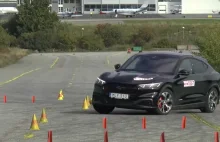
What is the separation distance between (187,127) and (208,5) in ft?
431

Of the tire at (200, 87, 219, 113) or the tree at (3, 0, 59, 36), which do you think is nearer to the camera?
the tire at (200, 87, 219, 113)

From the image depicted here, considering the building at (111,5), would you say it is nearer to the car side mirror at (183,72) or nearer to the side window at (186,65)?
the side window at (186,65)

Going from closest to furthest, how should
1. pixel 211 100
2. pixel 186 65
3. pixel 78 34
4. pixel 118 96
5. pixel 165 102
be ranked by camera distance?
pixel 118 96 → pixel 165 102 → pixel 186 65 → pixel 211 100 → pixel 78 34

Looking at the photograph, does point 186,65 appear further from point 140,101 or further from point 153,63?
point 140,101

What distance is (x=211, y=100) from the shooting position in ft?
51.6

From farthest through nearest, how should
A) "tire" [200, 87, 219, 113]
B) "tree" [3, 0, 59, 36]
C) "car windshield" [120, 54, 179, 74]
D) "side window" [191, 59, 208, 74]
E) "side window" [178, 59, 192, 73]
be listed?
1. "tree" [3, 0, 59, 36]
2. "tire" [200, 87, 219, 113]
3. "side window" [191, 59, 208, 74]
4. "side window" [178, 59, 192, 73]
5. "car windshield" [120, 54, 179, 74]

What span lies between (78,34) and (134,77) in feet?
298

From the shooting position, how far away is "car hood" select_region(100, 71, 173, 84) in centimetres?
1378

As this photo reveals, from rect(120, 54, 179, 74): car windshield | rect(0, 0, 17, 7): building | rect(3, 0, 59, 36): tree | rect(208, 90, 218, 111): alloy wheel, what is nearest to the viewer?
rect(120, 54, 179, 74): car windshield

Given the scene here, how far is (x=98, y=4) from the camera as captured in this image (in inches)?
5502

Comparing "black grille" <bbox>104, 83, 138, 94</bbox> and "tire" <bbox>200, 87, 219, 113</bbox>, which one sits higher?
"black grille" <bbox>104, 83, 138, 94</bbox>

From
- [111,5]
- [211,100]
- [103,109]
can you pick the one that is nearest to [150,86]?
[103,109]

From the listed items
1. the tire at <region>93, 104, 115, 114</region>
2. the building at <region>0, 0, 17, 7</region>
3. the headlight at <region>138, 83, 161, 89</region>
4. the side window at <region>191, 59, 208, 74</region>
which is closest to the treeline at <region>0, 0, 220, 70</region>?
the building at <region>0, 0, 17, 7</region>

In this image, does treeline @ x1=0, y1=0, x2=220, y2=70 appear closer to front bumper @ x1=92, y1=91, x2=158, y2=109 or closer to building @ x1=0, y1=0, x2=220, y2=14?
building @ x1=0, y1=0, x2=220, y2=14
